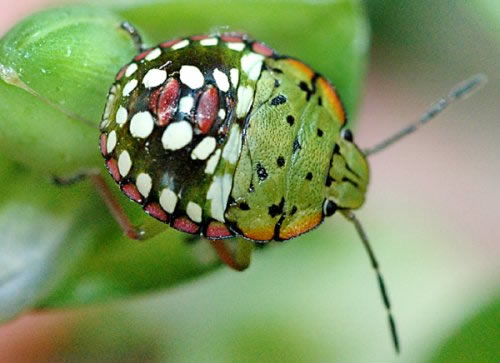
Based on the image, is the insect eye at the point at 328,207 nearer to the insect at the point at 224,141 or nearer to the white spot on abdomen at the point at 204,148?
the insect at the point at 224,141

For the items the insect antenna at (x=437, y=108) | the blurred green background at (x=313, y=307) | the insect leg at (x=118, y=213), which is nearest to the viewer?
the insect leg at (x=118, y=213)

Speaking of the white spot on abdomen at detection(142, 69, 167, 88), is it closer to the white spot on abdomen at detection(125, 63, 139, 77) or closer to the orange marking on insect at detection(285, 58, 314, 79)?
the white spot on abdomen at detection(125, 63, 139, 77)

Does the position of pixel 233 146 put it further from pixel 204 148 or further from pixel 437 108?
pixel 437 108

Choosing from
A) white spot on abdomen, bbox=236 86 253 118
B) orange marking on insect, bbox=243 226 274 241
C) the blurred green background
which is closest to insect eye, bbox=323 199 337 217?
orange marking on insect, bbox=243 226 274 241

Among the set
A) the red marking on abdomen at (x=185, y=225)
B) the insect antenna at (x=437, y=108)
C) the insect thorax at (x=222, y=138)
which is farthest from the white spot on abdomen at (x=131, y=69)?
the insect antenna at (x=437, y=108)

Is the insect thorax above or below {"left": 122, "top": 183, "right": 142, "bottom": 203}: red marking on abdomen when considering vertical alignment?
above

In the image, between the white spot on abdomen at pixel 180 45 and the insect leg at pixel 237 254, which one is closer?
the white spot on abdomen at pixel 180 45

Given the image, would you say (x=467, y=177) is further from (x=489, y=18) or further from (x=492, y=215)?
(x=489, y=18)
